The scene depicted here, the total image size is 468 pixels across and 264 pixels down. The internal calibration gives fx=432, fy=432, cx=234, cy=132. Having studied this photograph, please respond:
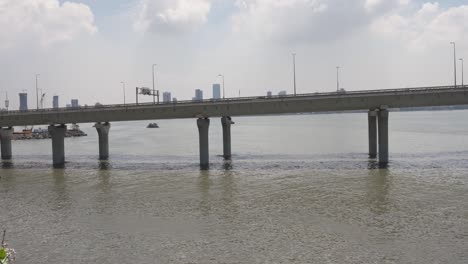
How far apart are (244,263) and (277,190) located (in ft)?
62.6

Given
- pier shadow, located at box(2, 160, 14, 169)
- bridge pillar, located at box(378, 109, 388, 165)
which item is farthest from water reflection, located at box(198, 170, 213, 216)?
pier shadow, located at box(2, 160, 14, 169)

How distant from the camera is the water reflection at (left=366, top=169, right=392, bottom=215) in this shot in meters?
30.6

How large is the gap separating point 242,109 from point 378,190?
28183 mm

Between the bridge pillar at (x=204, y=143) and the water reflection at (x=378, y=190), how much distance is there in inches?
837

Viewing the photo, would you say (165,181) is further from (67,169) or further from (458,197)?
(458,197)

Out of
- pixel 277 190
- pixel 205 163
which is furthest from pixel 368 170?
pixel 205 163

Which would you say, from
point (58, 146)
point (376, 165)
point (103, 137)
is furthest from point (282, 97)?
point (58, 146)

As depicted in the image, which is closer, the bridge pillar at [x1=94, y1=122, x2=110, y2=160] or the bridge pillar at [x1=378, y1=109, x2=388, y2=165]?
the bridge pillar at [x1=378, y1=109, x2=388, y2=165]

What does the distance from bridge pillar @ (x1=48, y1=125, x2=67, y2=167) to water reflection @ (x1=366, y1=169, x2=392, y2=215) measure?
43733 mm

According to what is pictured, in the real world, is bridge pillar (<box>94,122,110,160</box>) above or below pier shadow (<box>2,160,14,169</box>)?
above

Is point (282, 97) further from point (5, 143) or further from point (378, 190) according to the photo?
point (5, 143)

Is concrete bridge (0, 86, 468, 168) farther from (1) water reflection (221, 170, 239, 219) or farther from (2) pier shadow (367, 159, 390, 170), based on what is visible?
(1) water reflection (221, 170, 239, 219)

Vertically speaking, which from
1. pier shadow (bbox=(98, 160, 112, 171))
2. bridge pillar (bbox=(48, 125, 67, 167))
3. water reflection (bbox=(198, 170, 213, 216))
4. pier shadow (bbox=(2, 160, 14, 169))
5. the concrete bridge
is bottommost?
water reflection (bbox=(198, 170, 213, 216))

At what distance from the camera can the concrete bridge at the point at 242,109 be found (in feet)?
188
